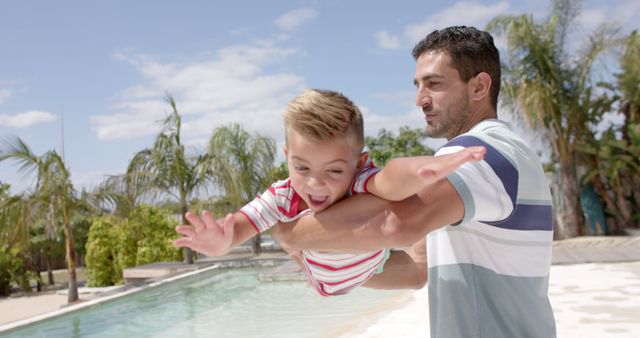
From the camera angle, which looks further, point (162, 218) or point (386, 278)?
point (162, 218)

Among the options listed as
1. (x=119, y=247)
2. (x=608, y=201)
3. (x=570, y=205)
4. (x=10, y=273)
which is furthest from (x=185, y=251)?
(x=608, y=201)

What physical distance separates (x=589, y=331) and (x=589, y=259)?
5366mm

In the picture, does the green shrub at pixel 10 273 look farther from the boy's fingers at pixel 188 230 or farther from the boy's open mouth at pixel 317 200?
the boy's open mouth at pixel 317 200

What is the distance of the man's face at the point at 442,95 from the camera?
1702 millimetres

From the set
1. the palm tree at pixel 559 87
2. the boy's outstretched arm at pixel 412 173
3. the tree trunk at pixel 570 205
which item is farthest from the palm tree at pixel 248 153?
the boy's outstretched arm at pixel 412 173

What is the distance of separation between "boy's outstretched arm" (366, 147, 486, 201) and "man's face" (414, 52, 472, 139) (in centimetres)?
47

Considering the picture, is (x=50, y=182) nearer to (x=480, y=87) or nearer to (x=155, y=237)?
(x=155, y=237)

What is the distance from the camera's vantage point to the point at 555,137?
16.7m

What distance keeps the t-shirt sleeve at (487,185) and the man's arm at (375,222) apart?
2 cm

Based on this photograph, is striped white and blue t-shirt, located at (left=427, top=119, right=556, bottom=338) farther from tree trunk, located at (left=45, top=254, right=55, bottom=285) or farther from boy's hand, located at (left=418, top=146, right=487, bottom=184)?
tree trunk, located at (left=45, top=254, right=55, bottom=285)

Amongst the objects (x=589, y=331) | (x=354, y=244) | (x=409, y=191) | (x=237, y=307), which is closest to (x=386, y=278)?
(x=354, y=244)

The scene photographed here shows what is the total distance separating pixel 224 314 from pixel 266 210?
29.9ft

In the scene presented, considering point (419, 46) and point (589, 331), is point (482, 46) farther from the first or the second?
point (589, 331)

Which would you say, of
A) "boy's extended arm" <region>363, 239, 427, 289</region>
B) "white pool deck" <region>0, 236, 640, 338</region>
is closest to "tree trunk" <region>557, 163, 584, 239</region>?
"white pool deck" <region>0, 236, 640, 338</region>
